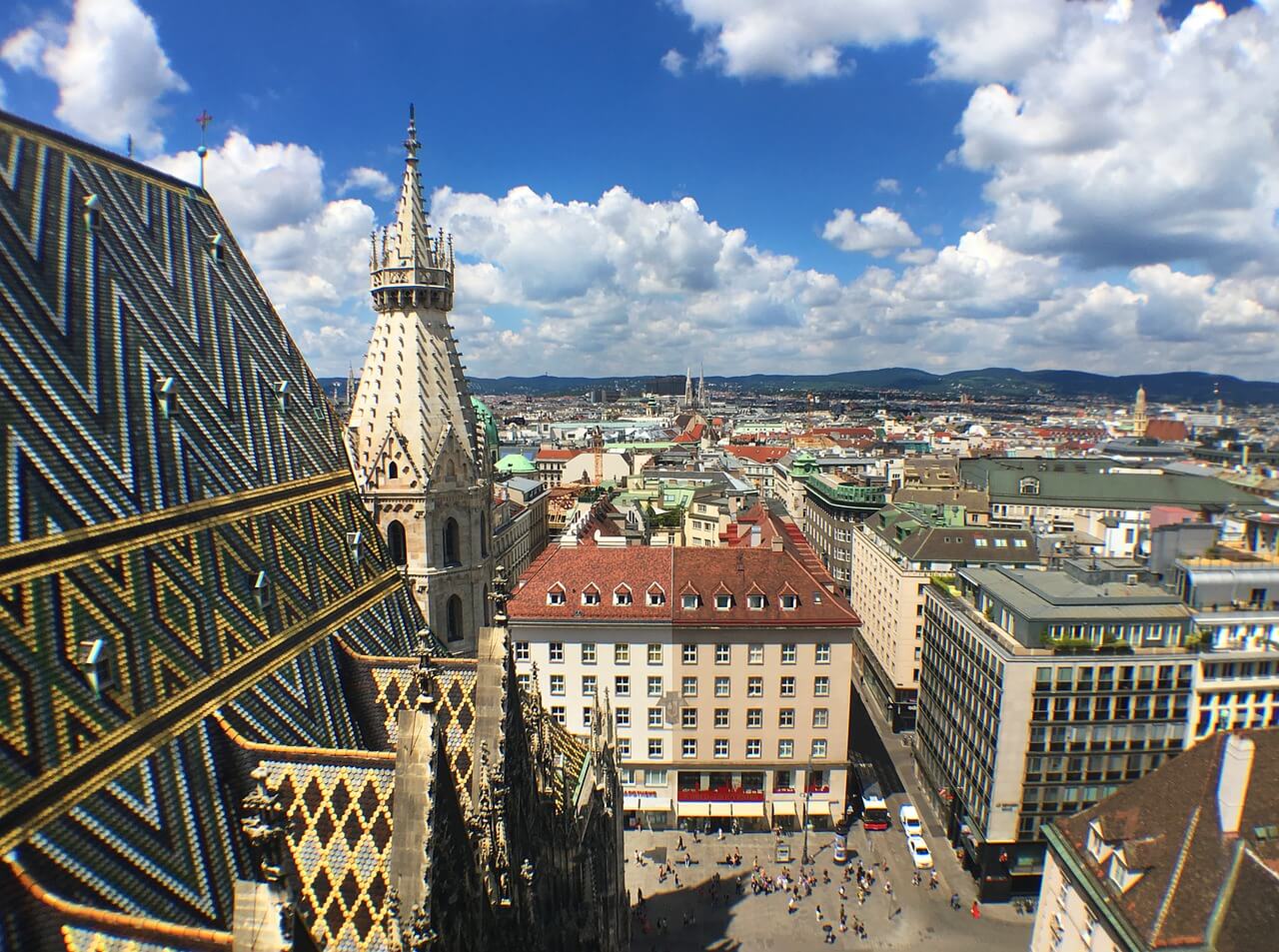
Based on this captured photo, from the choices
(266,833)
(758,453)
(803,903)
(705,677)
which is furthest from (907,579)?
(758,453)

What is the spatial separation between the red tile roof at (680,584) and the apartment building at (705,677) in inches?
3.1

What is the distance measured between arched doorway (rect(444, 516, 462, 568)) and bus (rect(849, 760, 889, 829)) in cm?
2953

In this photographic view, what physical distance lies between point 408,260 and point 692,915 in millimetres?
31189

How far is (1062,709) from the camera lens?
3822 centimetres

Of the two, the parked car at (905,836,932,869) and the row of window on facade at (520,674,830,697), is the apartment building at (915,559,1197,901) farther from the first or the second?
the row of window on facade at (520,674,830,697)

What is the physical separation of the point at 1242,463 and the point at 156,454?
136 metres

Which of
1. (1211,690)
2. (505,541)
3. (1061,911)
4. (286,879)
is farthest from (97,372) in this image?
(505,541)

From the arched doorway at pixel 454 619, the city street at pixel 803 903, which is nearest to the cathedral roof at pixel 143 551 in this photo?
the arched doorway at pixel 454 619

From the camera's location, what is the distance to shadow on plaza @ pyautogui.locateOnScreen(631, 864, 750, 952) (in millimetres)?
35062

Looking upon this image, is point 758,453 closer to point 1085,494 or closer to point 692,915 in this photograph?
point 1085,494

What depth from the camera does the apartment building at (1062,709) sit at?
3794 centimetres

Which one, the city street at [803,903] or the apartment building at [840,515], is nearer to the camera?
the city street at [803,903]

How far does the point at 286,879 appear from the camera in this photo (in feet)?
25.0

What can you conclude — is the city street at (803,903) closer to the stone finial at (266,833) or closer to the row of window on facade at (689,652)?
the row of window on facade at (689,652)
